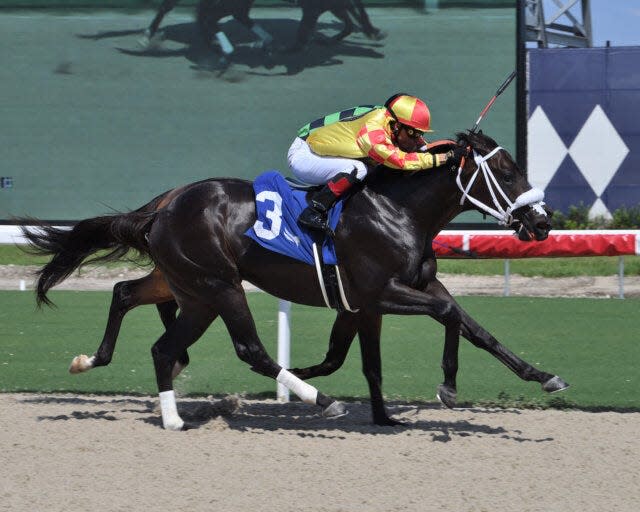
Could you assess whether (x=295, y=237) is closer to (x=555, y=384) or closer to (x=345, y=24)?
(x=555, y=384)

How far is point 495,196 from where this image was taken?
18.7 ft

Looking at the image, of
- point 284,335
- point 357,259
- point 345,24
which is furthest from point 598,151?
point 357,259

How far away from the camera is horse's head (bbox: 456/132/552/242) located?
5625 millimetres

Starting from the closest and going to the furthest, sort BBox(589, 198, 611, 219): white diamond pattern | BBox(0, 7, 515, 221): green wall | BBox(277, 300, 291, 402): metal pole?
1. BBox(277, 300, 291, 402): metal pole
2. BBox(589, 198, 611, 219): white diamond pattern
3. BBox(0, 7, 515, 221): green wall

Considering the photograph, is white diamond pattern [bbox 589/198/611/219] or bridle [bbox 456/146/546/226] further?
white diamond pattern [bbox 589/198/611/219]

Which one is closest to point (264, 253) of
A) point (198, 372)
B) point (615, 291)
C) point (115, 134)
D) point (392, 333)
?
point (198, 372)

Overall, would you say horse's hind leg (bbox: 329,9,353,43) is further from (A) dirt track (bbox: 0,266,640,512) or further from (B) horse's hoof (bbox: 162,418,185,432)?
(B) horse's hoof (bbox: 162,418,185,432)

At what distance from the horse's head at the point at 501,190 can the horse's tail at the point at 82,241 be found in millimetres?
1824

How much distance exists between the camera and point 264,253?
19.4 feet

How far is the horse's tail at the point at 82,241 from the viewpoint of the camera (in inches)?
250

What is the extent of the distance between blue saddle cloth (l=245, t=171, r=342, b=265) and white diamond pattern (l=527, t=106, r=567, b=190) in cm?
1159

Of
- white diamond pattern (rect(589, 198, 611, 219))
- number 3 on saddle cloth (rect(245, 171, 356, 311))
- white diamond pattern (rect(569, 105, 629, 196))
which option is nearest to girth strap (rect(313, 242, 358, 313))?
number 3 on saddle cloth (rect(245, 171, 356, 311))

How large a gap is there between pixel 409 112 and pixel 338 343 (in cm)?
140

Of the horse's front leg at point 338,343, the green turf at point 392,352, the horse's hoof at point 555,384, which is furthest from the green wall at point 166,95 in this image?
the horse's hoof at point 555,384
